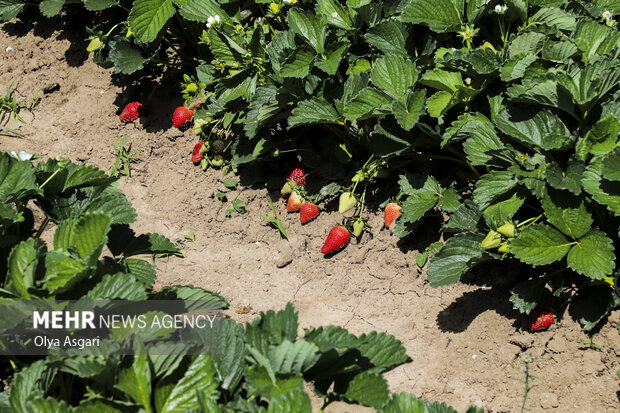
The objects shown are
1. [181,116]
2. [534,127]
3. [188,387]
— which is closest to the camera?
[188,387]

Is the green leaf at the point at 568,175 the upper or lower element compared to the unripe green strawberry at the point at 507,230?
upper

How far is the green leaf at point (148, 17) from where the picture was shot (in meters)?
3.95

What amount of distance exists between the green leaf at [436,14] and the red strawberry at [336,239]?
3.13 feet

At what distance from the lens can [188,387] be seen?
198cm

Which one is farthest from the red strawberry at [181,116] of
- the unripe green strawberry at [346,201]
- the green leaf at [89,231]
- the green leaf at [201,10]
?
the green leaf at [89,231]

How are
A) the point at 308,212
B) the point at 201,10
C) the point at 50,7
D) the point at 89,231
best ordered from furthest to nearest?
the point at 50,7
the point at 201,10
the point at 308,212
the point at 89,231

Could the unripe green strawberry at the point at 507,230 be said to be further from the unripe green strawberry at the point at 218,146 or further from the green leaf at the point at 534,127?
the unripe green strawberry at the point at 218,146

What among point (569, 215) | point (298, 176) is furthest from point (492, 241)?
point (298, 176)

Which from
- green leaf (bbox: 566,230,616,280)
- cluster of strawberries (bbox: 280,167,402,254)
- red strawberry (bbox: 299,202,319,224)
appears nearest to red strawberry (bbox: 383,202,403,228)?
cluster of strawberries (bbox: 280,167,402,254)

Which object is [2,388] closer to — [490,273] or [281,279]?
[281,279]

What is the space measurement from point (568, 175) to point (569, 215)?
14cm

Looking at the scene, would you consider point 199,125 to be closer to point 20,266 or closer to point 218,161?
point 218,161

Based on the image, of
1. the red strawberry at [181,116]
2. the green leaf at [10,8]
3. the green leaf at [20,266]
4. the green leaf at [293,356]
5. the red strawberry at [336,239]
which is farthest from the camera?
the green leaf at [10,8]

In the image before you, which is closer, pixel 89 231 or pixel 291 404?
pixel 291 404
